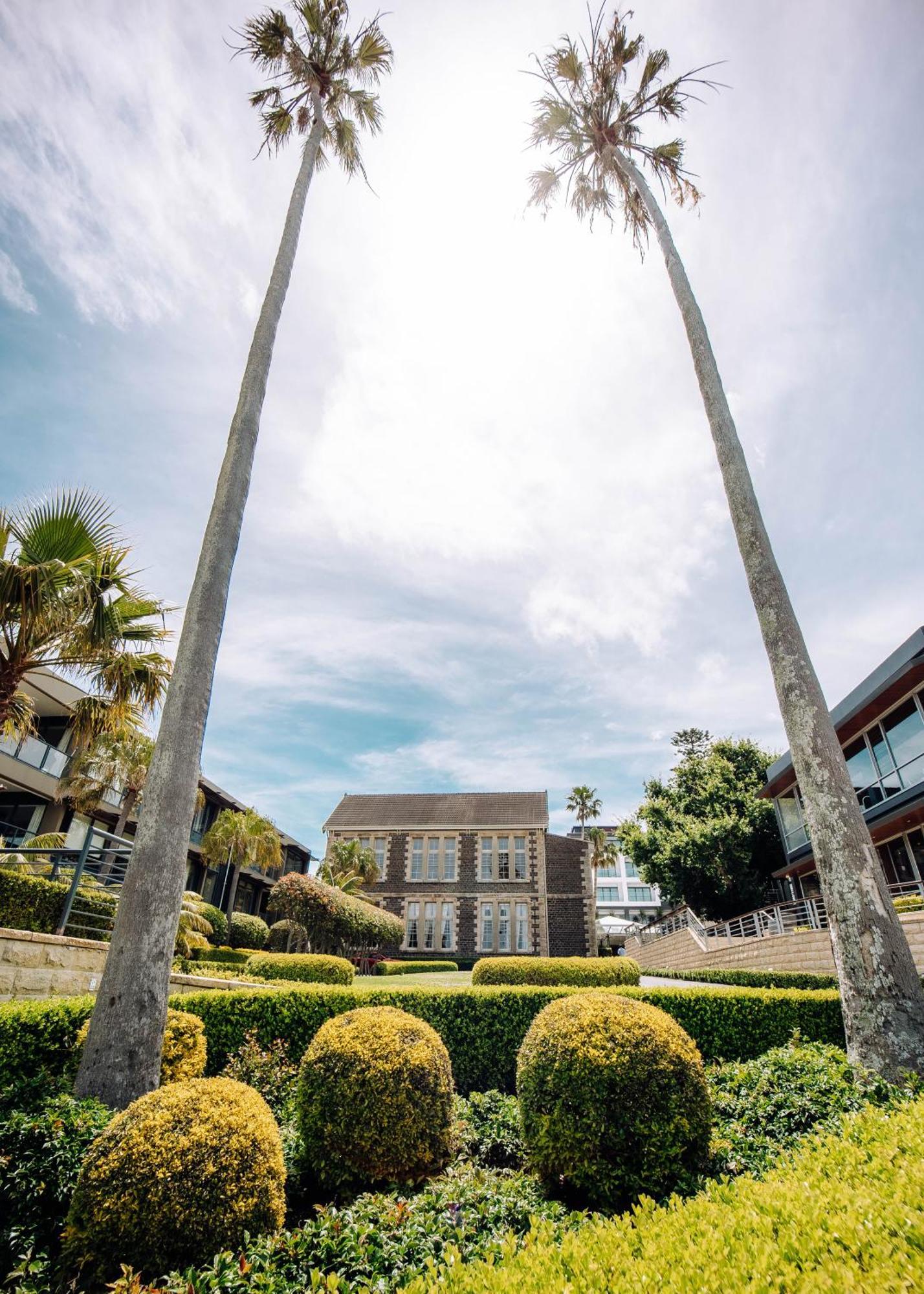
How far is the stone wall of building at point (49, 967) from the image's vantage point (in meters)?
7.08

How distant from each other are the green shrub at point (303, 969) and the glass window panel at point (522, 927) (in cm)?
2378

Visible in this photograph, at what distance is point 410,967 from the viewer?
27.9 m

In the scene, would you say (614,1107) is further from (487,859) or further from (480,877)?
(487,859)

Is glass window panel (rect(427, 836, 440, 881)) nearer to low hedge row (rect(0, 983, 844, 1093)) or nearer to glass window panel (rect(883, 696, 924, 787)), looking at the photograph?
glass window panel (rect(883, 696, 924, 787))

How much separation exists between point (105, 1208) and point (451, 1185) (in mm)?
2267

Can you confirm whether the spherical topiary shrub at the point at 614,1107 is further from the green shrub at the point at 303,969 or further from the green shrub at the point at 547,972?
the green shrub at the point at 547,972

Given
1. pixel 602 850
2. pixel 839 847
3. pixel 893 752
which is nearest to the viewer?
pixel 839 847

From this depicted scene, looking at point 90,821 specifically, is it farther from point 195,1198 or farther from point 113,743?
point 195,1198

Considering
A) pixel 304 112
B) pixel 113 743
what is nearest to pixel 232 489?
pixel 304 112

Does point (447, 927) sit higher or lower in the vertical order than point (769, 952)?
higher

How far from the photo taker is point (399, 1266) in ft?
11.0

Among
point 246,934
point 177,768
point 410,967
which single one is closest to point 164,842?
point 177,768

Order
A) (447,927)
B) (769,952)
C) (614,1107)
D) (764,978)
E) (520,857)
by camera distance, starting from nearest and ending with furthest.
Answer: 1. (614,1107)
2. (764,978)
3. (769,952)
4. (447,927)
5. (520,857)

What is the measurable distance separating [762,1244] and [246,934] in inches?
1177
